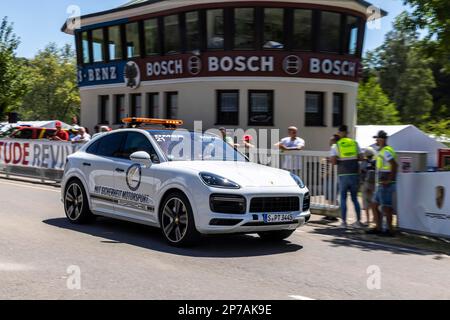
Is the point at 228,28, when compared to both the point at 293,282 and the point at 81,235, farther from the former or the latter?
the point at 293,282

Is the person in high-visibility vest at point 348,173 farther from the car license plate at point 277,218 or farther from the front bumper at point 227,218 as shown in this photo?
the front bumper at point 227,218

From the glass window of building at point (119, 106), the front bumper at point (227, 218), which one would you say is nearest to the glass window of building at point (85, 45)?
the glass window of building at point (119, 106)

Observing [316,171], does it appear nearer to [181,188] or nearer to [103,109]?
[181,188]

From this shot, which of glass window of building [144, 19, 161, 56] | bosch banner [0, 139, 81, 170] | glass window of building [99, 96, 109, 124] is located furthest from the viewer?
glass window of building [99, 96, 109, 124]

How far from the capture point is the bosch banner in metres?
17.6

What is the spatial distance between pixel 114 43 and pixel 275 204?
21.2 m

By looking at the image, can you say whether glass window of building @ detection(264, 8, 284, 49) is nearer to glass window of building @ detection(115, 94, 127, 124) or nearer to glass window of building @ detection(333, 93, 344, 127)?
glass window of building @ detection(333, 93, 344, 127)

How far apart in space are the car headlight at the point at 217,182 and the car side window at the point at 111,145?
2.17 meters

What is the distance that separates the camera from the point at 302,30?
22391 mm

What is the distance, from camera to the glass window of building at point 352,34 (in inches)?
924

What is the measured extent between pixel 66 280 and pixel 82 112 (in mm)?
24562

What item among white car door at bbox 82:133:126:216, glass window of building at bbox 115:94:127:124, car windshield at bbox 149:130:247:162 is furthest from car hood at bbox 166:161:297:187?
glass window of building at bbox 115:94:127:124

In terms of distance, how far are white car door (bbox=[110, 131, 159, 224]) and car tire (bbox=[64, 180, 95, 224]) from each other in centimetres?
95

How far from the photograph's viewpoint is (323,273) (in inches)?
269
